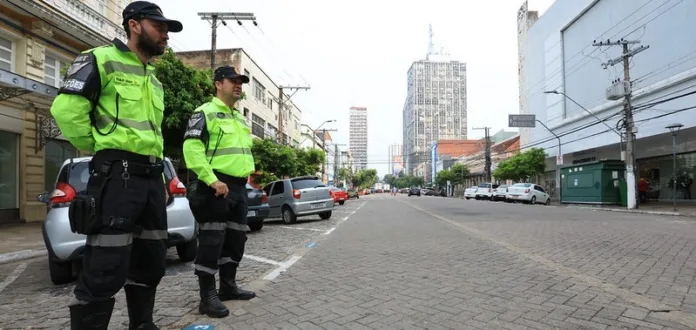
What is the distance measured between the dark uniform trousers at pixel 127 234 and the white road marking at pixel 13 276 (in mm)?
3753

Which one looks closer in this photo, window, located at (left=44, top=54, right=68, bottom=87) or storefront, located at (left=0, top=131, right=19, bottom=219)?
storefront, located at (left=0, top=131, right=19, bottom=219)

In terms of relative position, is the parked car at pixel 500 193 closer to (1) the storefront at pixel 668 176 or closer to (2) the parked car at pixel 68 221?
(1) the storefront at pixel 668 176

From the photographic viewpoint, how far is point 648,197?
103ft

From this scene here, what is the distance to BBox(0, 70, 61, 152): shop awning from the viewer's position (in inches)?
373

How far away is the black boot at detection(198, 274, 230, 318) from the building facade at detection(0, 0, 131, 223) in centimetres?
1240

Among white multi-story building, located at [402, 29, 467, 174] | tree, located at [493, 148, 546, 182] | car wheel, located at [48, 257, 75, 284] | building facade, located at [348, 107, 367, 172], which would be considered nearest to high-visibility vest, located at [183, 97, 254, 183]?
car wheel, located at [48, 257, 75, 284]

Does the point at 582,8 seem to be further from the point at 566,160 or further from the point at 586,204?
the point at 586,204

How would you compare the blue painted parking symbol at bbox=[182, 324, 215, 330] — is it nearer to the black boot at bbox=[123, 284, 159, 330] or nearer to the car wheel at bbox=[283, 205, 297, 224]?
the black boot at bbox=[123, 284, 159, 330]

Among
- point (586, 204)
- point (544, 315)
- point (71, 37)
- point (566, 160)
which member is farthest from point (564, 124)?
point (544, 315)

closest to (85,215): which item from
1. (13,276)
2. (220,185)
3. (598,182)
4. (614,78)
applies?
(220,185)

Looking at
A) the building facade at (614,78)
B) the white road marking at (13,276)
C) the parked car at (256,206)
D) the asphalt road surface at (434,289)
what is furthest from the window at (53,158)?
the building facade at (614,78)

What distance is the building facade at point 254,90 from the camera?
A: 33.5 metres

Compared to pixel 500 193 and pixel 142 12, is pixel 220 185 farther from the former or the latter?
pixel 500 193

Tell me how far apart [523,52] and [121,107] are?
5480 cm
